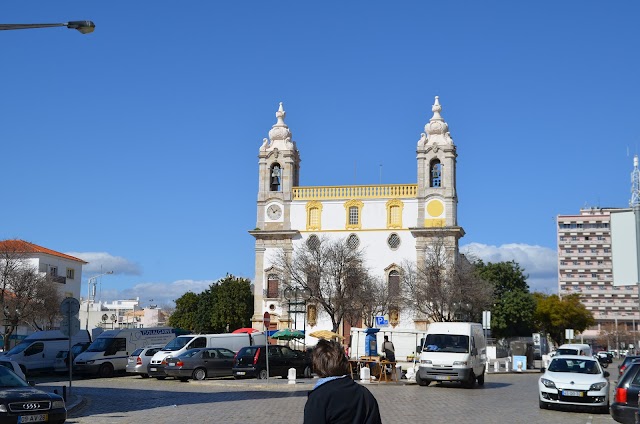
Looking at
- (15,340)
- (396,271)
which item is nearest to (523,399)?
(396,271)

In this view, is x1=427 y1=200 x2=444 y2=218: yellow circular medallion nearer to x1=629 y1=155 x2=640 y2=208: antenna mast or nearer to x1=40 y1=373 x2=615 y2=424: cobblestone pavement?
x1=629 y1=155 x2=640 y2=208: antenna mast

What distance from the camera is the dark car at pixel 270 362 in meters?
32.9

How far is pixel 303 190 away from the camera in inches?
2864

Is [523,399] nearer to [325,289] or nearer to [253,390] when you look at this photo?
[253,390]

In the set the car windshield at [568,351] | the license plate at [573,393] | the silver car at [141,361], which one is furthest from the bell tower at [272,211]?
the license plate at [573,393]

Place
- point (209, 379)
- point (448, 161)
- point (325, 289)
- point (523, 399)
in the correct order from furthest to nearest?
1. point (448, 161)
2. point (325, 289)
3. point (209, 379)
4. point (523, 399)

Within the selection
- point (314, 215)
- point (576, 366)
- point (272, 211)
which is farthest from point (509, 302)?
point (576, 366)

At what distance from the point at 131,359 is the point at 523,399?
18317mm

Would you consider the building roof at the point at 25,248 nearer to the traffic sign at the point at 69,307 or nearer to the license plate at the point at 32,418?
the traffic sign at the point at 69,307

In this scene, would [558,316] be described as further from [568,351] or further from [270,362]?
[270,362]

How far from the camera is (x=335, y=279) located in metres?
63.9

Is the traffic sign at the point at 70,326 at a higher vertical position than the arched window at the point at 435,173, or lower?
lower

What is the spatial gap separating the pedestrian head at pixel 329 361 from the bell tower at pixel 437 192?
62.2 metres

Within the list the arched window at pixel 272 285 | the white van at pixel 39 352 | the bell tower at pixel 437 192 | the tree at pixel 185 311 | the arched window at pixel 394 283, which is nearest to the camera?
the white van at pixel 39 352
